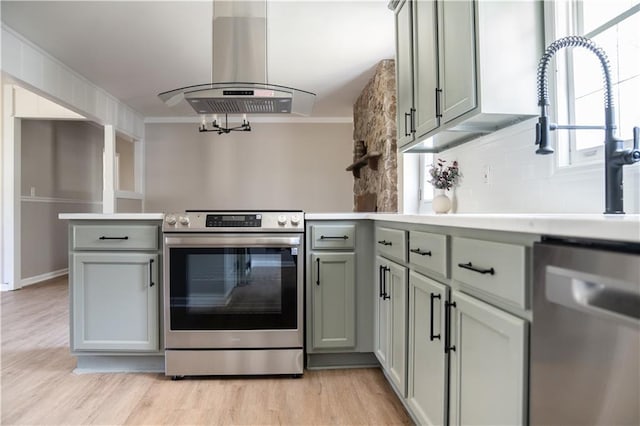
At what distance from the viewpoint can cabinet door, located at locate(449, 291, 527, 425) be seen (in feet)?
3.00

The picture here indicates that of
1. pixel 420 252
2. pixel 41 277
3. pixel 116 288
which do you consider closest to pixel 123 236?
pixel 116 288

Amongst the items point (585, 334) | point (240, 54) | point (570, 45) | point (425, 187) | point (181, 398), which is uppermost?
point (240, 54)

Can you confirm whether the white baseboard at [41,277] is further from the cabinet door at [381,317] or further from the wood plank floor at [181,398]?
the cabinet door at [381,317]

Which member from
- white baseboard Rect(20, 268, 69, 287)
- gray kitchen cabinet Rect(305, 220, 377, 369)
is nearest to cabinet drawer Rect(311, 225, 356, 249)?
gray kitchen cabinet Rect(305, 220, 377, 369)

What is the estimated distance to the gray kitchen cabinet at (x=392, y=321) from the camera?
1749 mm

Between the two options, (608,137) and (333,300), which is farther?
(333,300)

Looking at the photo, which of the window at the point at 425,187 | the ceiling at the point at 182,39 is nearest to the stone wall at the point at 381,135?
the ceiling at the point at 182,39

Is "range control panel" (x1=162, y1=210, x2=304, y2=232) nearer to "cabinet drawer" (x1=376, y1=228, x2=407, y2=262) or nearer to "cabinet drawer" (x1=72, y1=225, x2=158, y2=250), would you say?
"cabinet drawer" (x1=72, y1=225, x2=158, y2=250)

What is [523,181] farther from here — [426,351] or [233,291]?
[233,291]

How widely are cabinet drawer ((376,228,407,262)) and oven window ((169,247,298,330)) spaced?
516mm

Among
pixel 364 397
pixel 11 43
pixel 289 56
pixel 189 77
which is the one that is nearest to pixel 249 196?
pixel 189 77

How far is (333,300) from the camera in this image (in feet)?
7.72

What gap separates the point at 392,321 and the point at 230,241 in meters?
1.03

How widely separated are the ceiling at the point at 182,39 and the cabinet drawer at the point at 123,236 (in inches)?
68.5
